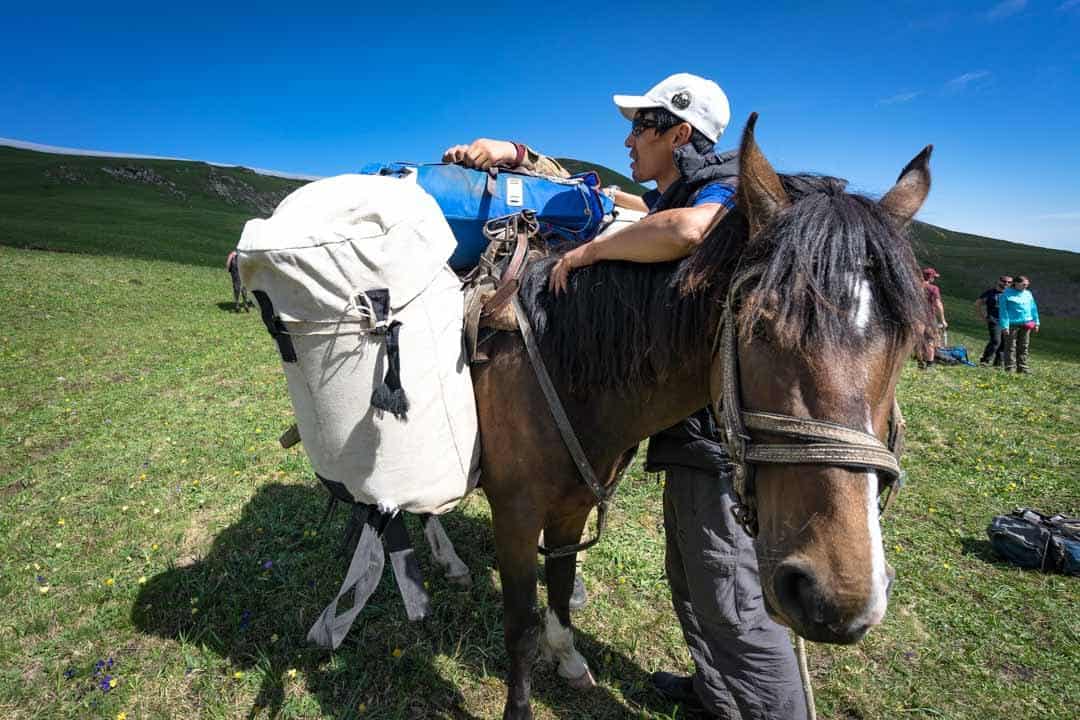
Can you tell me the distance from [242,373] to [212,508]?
16.8ft

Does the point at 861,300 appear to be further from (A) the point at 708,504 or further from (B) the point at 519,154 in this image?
(B) the point at 519,154

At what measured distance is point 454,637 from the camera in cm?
353

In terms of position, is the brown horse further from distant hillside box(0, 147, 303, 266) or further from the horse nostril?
distant hillside box(0, 147, 303, 266)

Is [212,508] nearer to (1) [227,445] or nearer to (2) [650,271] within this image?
(1) [227,445]

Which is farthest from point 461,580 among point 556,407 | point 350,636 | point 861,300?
point 861,300

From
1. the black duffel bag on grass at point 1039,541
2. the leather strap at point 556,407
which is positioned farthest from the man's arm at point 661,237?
the black duffel bag on grass at point 1039,541

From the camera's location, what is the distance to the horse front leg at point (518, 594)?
2.48 meters

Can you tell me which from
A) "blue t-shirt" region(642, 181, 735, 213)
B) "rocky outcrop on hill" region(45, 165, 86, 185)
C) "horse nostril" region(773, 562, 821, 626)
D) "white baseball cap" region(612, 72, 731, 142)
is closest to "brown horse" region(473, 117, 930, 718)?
"horse nostril" region(773, 562, 821, 626)

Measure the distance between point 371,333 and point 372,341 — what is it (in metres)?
0.04

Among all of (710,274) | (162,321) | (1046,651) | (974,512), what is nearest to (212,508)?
(710,274)

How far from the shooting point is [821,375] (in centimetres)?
132

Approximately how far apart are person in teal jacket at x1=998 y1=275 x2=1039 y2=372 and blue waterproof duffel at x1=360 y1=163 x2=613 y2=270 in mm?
15538

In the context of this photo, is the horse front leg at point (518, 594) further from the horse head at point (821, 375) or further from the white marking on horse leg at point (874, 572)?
the white marking on horse leg at point (874, 572)

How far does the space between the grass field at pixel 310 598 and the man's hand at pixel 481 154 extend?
9.90 ft
